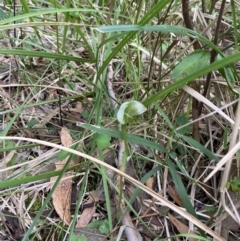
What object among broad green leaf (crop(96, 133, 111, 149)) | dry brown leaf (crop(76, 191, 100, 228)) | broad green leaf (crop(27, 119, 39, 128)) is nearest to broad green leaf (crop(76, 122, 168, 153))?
broad green leaf (crop(96, 133, 111, 149))

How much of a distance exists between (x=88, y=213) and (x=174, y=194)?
0.70 ft

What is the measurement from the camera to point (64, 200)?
1.04 meters

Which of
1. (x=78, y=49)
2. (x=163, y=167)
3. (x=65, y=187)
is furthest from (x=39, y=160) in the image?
(x=78, y=49)

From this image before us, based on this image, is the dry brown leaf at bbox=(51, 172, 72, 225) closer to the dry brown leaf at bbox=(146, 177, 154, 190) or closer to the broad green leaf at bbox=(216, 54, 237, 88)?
the dry brown leaf at bbox=(146, 177, 154, 190)

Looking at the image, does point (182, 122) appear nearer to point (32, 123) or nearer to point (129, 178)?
point (129, 178)

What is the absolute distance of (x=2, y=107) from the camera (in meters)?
1.29

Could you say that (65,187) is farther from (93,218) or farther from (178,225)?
(178,225)

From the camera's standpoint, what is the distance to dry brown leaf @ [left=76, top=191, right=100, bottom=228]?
1020 millimetres

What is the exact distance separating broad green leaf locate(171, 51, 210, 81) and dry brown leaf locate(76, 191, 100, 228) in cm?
38

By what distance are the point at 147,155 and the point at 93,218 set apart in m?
0.21

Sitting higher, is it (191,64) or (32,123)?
(191,64)

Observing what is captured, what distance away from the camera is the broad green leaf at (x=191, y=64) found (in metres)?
0.84

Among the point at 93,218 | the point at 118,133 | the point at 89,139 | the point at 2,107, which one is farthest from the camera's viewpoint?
the point at 2,107

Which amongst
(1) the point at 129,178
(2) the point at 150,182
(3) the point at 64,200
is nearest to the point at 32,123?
(3) the point at 64,200
